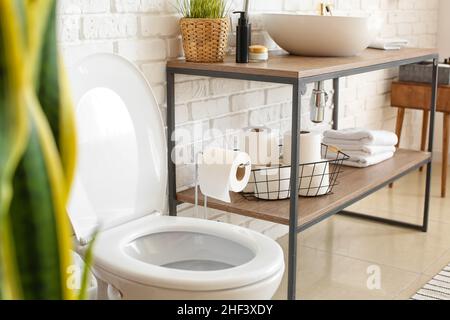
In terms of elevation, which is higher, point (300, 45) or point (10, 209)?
point (300, 45)

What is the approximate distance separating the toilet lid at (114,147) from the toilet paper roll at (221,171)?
116 mm

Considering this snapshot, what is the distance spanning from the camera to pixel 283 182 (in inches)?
78.0

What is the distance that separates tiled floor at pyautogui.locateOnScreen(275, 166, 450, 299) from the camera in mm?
2156

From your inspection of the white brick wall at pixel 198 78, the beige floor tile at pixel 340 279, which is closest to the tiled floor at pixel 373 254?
the beige floor tile at pixel 340 279

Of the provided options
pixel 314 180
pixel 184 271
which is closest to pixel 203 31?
pixel 314 180

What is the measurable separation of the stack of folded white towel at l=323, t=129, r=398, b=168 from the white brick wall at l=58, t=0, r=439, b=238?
0.60 feet

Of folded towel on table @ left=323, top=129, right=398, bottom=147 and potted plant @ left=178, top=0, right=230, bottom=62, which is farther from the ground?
potted plant @ left=178, top=0, right=230, bottom=62

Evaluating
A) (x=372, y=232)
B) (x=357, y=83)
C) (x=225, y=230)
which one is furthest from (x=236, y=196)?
(x=357, y=83)

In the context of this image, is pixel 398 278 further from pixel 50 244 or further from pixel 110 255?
pixel 50 244

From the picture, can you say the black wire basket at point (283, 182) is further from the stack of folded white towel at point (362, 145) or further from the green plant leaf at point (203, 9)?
the green plant leaf at point (203, 9)

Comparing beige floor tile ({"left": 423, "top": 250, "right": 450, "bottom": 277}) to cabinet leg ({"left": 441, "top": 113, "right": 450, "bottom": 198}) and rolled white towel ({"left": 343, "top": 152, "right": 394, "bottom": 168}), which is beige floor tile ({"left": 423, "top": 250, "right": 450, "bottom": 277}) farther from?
cabinet leg ({"left": 441, "top": 113, "right": 450, "bottom": 198})

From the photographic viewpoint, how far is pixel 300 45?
210 centimetres

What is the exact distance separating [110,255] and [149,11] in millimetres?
771

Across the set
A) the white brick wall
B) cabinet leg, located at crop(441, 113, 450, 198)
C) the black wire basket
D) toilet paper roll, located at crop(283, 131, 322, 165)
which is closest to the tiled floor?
cabinet leg, located at crop(441, 113, 450, 198)
